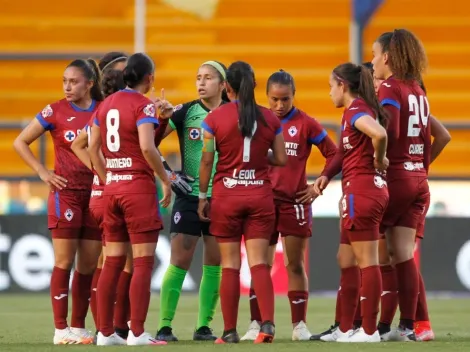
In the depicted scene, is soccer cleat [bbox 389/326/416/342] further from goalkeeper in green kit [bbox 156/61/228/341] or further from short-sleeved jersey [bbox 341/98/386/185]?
goalkeeper in green kit [bbox 156/61/228/341]

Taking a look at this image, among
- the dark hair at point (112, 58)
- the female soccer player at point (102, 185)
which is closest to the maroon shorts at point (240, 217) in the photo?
the female soccer player at point (102, 185)

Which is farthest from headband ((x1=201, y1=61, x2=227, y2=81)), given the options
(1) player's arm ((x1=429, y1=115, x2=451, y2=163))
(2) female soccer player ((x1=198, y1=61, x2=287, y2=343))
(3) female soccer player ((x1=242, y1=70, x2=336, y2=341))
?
(1) player's arm ((x1=429, y1=115, x2=451, y2=163))

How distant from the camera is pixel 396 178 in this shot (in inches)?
328

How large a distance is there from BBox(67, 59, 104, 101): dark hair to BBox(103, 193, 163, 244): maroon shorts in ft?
3.46

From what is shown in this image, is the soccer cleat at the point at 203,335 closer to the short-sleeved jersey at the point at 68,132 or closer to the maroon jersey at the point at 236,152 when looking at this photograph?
the maroon jersey at the point at 236,152

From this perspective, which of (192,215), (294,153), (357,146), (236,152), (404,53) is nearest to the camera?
(236,152)

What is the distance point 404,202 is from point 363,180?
463mm

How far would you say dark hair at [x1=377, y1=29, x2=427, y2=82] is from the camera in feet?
27.1

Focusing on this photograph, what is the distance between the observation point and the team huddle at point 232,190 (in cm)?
780

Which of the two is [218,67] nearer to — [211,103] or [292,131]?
[211,103]

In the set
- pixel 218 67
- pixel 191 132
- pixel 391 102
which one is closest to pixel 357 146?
pixel 391 102

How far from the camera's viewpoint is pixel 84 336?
8.39 metres

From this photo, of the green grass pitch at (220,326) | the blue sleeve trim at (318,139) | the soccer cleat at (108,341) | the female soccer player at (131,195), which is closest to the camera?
the green grass pitch at (220,326)

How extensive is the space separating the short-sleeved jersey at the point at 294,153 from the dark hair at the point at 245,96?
85cm
